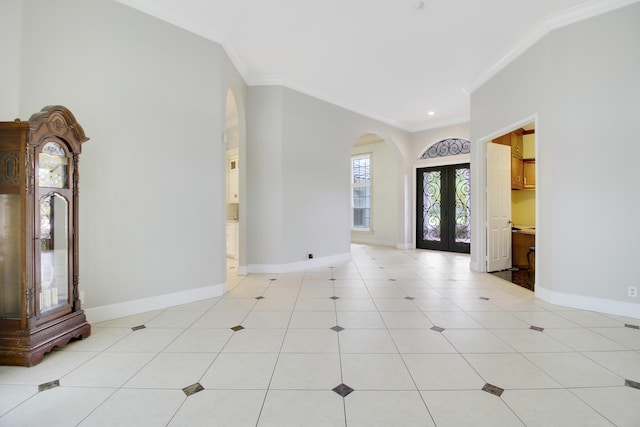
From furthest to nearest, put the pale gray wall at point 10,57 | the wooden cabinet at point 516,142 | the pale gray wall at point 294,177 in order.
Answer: the wooden cabinet at point 516,142
the pale gray wall at point 294,177
the pale gray wall at point 10,57

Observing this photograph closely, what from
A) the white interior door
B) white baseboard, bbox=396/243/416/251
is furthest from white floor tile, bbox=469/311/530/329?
white baseboard, bbox=396/243/416/251

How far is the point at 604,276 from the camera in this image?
3.24m

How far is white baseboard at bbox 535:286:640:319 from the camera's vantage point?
123 inches

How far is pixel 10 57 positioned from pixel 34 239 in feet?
5.68

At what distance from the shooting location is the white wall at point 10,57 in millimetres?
2500

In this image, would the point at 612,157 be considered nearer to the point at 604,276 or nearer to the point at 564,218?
the point at 564,218

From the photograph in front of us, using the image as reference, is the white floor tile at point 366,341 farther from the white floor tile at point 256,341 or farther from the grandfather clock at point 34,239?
the grandfather clock at point 34,239

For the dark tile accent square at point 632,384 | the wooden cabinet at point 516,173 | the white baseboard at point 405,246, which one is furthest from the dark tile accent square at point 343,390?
the white baseboard at point 405,246

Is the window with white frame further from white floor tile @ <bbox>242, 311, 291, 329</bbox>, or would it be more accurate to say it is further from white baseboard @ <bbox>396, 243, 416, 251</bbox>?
white floor tile @ <bbox>242, 311, 291, 329</bbox>

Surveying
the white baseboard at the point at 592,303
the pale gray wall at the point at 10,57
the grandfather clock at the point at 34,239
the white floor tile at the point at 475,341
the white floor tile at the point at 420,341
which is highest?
the pale gray wall at the point at 10,57

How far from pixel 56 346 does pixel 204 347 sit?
1.20m

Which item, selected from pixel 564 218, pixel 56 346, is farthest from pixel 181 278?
pixel 564 218

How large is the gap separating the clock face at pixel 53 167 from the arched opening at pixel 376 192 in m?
7.03

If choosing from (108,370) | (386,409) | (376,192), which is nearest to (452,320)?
(386,409)
